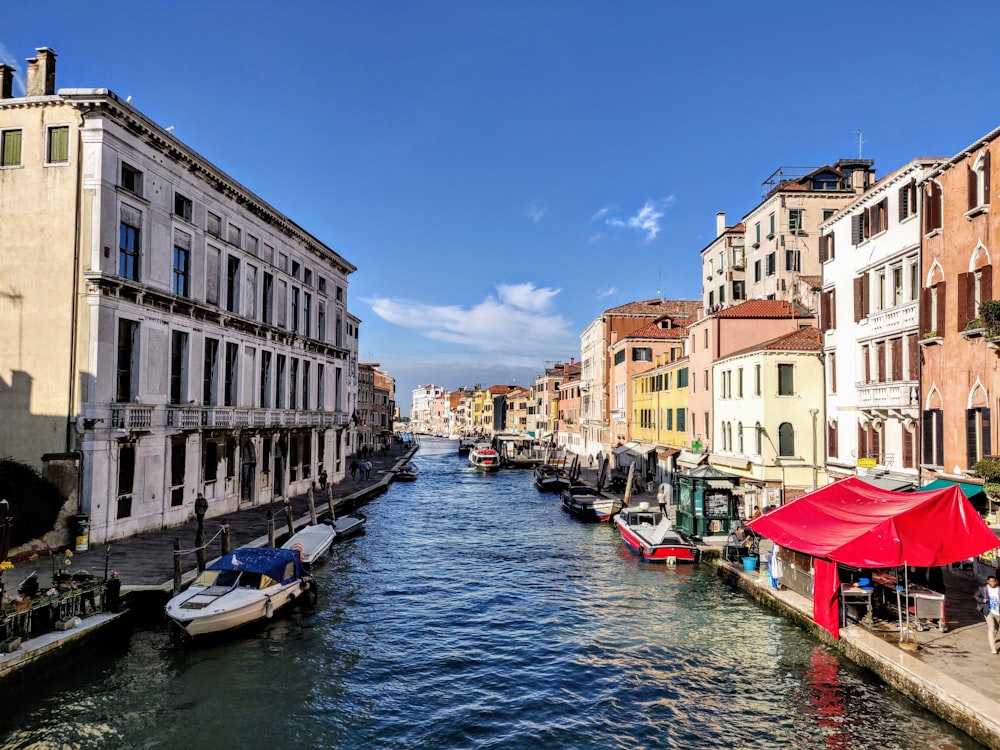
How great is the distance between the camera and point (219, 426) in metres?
30.3

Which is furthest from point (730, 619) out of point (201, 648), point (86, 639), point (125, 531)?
point (125, 531)

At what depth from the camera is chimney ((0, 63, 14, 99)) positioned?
24.1 meters

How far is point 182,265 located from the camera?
28.3 metres

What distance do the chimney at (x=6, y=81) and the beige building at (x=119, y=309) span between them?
4cm

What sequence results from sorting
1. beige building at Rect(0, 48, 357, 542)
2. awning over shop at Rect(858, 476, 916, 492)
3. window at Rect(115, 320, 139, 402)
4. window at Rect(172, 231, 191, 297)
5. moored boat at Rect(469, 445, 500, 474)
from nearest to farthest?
awning over shop at Rect(858, 476, 916, 492)
beige building at Rect(0, 48, 357, 542)
window at Rect(115, 320, 139, 402)
window at Rect(172, 231, 191, 297)
moored boat at Rect(469, 445, 500, 474)

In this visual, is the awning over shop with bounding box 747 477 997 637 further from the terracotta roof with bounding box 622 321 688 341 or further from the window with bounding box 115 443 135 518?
the terracotta roof with bounding box 622 321 688 341

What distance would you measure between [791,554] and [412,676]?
10814 mm

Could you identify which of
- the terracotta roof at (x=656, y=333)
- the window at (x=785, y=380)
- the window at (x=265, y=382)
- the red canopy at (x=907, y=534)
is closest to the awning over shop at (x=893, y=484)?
the red canopy at (x=907, y=534)

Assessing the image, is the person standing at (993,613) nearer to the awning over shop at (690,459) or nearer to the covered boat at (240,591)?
the covered boat at (240,591)

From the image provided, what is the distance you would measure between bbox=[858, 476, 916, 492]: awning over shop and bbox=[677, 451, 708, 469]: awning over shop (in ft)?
40.5

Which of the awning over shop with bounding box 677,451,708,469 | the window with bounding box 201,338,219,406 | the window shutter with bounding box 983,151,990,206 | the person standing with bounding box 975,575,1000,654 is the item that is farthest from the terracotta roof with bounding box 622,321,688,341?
the person standing with bounding box 975,575,1000,654

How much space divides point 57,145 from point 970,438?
28.5 meters

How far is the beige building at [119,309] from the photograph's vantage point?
73.9ft

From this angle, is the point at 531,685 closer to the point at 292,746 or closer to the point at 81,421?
the point at 292,746
